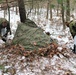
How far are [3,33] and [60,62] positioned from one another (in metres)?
3.61

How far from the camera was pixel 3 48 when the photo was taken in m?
7.45

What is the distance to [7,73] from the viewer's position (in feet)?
18.6

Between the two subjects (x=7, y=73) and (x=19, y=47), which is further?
(x=19, y=47)

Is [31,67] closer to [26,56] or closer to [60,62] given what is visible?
[26,56]

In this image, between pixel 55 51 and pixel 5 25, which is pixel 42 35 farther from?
pixel 5 25

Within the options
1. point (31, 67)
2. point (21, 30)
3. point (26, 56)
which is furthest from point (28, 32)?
point (31, 67)

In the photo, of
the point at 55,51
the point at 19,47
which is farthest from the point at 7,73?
the point at 55,51

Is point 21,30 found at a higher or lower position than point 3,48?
higher

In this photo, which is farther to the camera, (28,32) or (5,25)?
(5,25)

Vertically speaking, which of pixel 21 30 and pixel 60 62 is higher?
pixel 21 30

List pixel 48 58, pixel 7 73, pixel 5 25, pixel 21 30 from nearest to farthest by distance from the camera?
pixel 7 73, pixel 48 58, pixel 21 30, pixel 5 25

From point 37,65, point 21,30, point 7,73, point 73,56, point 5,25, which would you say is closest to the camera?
point 7,73

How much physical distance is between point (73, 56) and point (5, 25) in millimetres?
3375

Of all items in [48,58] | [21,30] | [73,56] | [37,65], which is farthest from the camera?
[21,30]
